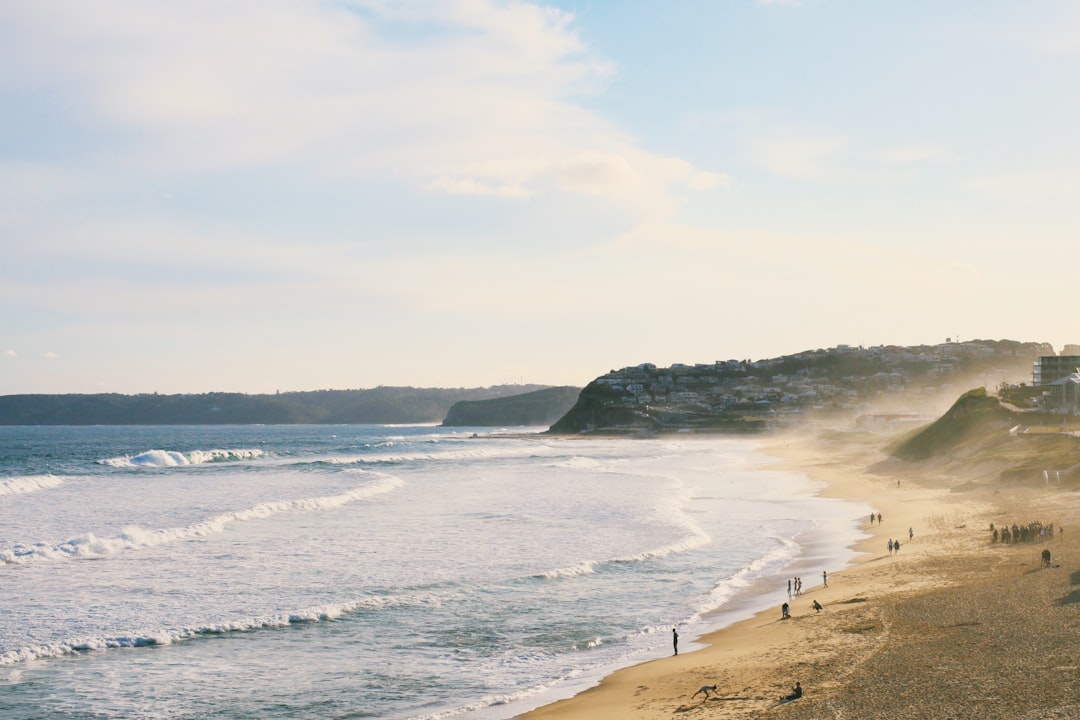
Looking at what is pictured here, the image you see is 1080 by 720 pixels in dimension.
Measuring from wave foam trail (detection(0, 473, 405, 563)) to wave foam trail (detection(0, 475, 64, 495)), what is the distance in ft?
87.5

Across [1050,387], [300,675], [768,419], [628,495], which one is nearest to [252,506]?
[628,495]

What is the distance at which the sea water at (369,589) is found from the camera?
69.8 feet

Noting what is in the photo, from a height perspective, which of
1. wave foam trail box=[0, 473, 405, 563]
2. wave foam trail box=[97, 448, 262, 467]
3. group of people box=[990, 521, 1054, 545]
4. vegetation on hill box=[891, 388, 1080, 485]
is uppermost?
vegetation on hill box=[891, 388, 1080, 485]

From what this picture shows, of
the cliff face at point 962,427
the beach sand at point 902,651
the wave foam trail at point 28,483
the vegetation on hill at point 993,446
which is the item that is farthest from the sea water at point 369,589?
the cliff face at point 962,427

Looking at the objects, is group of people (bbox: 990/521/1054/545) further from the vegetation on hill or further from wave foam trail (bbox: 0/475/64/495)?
wave foam trail (bbox: 0/475/64/495)

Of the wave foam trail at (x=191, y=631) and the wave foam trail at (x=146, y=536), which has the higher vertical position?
the wave foam trail at (x=146, y=536)

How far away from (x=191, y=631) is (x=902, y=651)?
20.1m

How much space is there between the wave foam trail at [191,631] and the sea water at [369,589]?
7 centimetres

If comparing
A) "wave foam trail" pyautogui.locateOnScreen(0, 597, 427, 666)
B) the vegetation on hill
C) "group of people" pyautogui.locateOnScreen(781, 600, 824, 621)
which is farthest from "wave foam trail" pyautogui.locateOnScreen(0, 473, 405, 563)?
the vegetation on hill

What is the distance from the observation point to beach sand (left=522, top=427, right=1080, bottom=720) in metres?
17.4

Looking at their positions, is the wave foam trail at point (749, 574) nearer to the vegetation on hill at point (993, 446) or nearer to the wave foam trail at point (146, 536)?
the vegetation on hill at point (993, 446)

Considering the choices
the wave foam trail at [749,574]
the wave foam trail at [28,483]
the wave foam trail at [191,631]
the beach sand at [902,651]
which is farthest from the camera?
the wave foam trail at [28,483]

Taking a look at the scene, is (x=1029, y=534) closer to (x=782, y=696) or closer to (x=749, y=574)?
(x=749, y=574)

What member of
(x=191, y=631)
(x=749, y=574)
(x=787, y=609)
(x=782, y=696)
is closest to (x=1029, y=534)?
(x=749, y=574)
